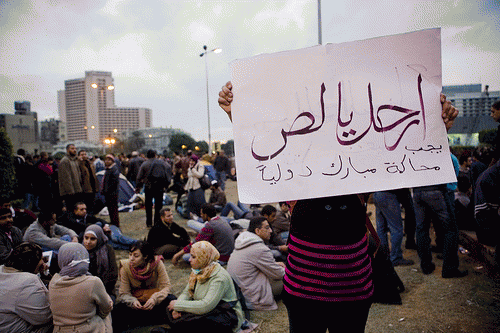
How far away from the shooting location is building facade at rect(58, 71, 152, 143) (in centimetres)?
13450

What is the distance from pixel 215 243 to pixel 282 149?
409cm

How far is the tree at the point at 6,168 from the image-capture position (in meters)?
10.1

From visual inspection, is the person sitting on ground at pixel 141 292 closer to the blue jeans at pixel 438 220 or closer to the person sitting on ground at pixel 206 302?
the person sitting on ground at pixel 206 302

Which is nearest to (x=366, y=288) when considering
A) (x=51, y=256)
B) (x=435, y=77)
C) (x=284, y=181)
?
(x=284, y=181)

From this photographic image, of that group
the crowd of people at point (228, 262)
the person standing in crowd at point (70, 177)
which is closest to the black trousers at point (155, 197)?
the crowd of people at point (228, 262)

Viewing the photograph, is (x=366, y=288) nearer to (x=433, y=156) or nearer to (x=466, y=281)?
(x=433, y=156)

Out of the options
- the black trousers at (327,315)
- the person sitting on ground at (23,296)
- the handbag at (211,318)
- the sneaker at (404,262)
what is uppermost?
the black trousers at (327,315)

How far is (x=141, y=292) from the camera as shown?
13.3 feet

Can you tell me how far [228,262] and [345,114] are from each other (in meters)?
3.37

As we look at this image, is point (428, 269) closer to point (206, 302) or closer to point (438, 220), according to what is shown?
point (438, 220)

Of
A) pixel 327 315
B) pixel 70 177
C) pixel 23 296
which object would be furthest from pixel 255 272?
pixel 70 177

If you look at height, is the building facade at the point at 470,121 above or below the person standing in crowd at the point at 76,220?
above

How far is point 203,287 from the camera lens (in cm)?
355

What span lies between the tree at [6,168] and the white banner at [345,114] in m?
11.3
